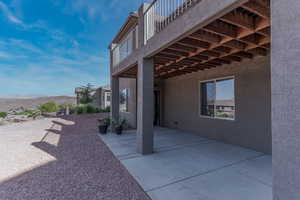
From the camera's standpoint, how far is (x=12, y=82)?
28109 mm

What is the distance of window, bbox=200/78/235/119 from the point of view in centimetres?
560

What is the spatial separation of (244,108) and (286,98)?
4136 millimetres

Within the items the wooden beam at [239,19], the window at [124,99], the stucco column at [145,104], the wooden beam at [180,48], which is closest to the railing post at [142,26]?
the stucco column at [145,104]

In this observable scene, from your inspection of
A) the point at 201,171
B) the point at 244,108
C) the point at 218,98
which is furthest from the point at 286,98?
the point at 218,98

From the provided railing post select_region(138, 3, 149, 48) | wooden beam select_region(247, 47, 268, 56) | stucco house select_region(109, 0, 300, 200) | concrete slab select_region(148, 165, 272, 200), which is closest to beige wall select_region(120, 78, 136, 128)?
stucco house select_region(109, 0, 300, 200)

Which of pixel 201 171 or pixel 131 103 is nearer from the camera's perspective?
pixel 201 171

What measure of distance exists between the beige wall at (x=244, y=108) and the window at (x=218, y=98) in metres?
0.20

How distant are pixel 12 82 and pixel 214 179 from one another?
36783mm

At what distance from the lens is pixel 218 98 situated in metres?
6.01

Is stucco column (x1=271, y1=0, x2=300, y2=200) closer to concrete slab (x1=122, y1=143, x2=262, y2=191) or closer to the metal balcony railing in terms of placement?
the metal balcony railing

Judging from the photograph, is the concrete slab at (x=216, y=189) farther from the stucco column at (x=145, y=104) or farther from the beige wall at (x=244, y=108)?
the beige wall at (x=244, y=108)

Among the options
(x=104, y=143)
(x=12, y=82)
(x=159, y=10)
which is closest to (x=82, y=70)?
(x=12, y=82)

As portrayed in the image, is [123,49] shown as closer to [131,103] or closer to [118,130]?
[131,103]

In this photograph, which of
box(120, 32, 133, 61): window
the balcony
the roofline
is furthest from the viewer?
box(120, 32, 133, 61): window
